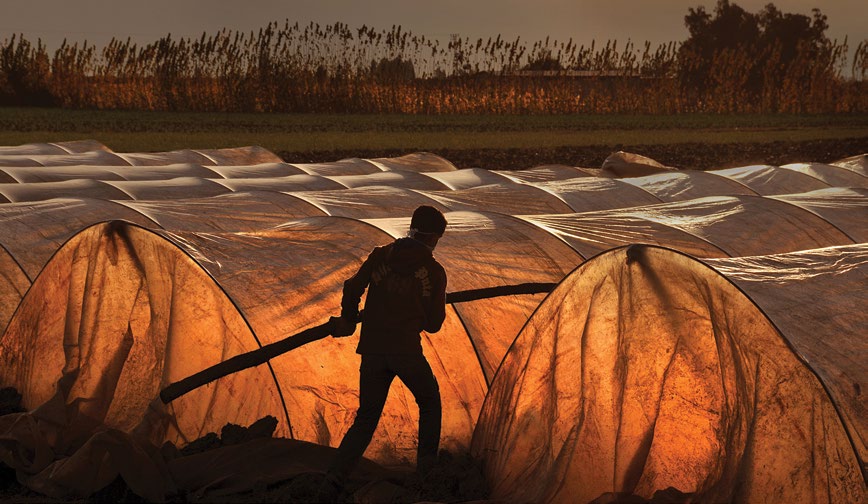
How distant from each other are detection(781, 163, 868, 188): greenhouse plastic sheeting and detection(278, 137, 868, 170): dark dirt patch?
7.76m

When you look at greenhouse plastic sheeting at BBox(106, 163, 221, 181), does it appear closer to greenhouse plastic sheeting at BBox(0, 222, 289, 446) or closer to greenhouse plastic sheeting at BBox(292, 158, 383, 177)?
greenhouse plastic sheeting at BBox(292, 158, 383, 177)

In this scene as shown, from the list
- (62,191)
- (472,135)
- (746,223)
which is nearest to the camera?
(746,223)

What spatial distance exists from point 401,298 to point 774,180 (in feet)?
43.7

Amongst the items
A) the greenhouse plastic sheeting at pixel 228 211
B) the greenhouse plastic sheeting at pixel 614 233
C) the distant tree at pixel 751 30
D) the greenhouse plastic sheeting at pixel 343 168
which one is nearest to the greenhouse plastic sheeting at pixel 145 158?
the greenhouse plastic sheeting at pixel 343 168

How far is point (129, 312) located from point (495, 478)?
3.37 metres

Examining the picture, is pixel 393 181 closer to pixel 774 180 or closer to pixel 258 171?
pixel 258 171

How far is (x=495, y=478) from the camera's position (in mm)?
7355

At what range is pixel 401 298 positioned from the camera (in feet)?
21.6

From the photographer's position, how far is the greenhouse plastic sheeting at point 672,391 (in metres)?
6.01

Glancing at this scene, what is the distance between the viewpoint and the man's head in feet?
21.6

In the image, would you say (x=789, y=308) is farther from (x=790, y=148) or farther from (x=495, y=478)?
(x=790, y=148)

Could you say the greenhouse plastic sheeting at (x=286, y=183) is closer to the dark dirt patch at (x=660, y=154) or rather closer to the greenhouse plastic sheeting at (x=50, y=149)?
the greenhouse plastic sheeting at (x=50, y=149)

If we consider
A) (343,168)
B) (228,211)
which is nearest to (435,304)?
(228,211)

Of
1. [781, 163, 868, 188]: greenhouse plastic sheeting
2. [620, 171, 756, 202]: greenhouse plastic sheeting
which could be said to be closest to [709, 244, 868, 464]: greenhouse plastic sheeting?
[620, 171, 756, 202]: greenhouse plastic sheeting
